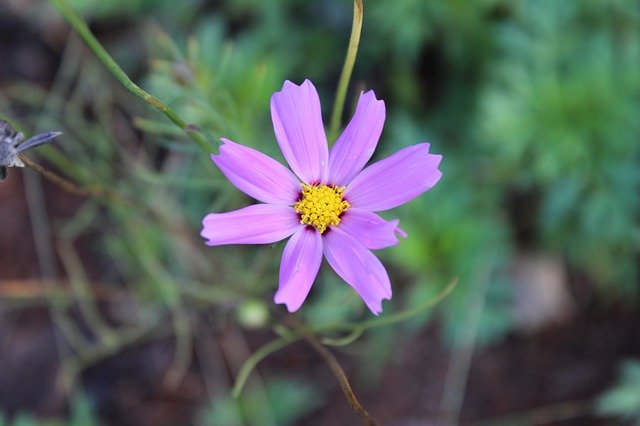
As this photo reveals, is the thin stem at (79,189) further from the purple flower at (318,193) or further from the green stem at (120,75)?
the purple flower at (318,193)

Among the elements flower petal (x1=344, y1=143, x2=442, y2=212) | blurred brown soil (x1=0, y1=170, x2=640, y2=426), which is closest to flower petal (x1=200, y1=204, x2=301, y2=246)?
flower petal (x1=344, y1=143, x2=442, y2=212)

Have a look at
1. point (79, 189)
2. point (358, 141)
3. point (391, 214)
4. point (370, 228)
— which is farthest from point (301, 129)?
point (391, 214)

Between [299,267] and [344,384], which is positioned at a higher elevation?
[299,267]

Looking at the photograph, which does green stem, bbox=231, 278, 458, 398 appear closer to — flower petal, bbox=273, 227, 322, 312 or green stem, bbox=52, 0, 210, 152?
flower petal, bbox=273, 227, 322, 312

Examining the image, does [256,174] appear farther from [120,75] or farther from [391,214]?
[391,214]

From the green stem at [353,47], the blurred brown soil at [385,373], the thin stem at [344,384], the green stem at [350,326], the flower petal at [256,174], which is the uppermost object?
the blurred brown soil at [385,373]

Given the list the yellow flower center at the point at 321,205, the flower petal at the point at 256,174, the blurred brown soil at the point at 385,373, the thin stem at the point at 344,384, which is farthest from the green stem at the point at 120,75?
the blurred brown soil at the point at 385,373
